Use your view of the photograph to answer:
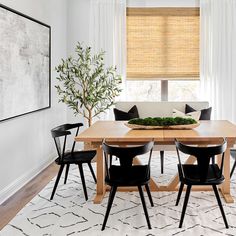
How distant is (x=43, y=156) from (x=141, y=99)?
2.31m

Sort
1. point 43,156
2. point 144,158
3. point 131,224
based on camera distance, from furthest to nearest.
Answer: point 144,158, point 43,156, point 131,224

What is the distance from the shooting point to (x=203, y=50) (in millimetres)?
6207

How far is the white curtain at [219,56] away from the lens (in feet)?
20.0

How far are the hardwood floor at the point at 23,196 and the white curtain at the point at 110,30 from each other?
2.38m

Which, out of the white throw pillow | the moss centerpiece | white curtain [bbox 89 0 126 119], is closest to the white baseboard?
the moss centerpiece

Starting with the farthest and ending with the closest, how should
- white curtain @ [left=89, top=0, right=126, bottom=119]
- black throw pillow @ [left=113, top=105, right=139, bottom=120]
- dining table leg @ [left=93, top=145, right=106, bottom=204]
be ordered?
white curtain @ [left=89, top=0, right=126, bottom=119] → black throw pillow @ [left=113, top=105, right=139, bottom=120] → dining table leg @ [left=93, top=145, right=106, bottom=204]

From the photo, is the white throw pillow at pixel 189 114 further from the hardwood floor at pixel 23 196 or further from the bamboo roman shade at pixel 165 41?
the hardwood floor at pixel 23 196

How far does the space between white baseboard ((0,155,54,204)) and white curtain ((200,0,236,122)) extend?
3.24 meters

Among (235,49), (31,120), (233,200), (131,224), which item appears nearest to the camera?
(131,224)

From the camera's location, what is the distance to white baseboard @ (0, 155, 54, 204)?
3.69 meters

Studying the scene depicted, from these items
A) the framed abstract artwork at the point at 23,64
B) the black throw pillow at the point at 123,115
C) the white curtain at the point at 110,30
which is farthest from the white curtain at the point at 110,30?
the framed abstract artwork at the point at 23,64

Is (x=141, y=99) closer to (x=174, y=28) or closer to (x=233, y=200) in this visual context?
(x=174, y=28)

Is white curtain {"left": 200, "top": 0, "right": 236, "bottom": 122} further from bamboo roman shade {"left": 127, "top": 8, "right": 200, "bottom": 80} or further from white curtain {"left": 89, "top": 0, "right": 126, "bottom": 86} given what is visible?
white curtain {"left": 89, "top": 0, "right": 126, "bottom": 86}

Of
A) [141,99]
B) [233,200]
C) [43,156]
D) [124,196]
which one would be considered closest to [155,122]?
[124,196]
